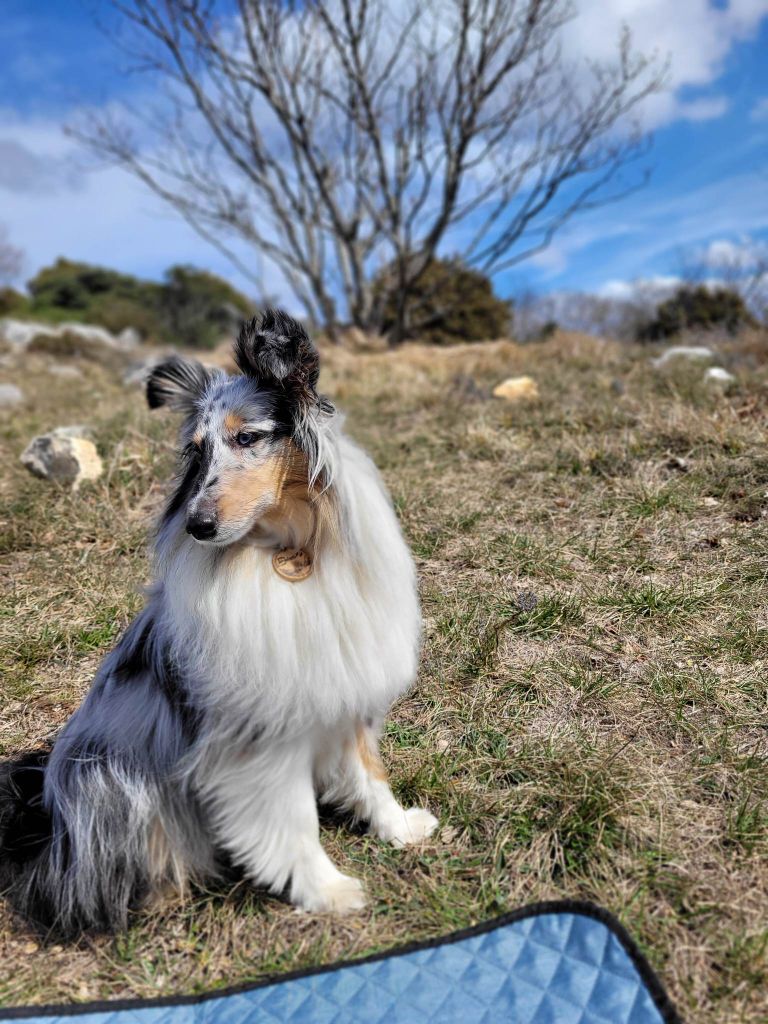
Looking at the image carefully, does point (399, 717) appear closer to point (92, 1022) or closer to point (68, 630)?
point (92, 1022)

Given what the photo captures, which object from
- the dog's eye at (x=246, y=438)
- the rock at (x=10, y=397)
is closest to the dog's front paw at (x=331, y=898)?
the dog's eye at (x=246, y=438)

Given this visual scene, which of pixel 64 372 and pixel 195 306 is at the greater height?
pixel 195 306

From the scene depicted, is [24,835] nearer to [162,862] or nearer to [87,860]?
[87,860]

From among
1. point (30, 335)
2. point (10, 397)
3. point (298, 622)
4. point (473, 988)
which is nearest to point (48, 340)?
point (30, 335)

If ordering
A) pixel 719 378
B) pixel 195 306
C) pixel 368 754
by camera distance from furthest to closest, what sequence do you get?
pixel 195 306
pixel 719 378
pixel 368 754

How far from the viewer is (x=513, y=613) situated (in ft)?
11.7

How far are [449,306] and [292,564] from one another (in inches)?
532

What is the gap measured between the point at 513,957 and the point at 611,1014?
0.29m

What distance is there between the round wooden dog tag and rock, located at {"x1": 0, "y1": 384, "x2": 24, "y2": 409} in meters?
8.44

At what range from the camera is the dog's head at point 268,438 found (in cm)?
194

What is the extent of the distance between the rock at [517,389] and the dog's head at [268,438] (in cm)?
534

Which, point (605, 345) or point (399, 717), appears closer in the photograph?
point (399, 717)

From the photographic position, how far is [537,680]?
10.2 ft

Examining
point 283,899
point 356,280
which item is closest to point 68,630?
point 283,899
